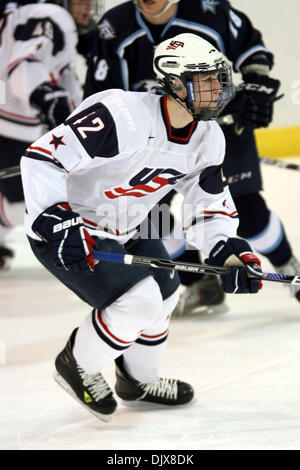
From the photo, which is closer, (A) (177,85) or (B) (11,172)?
(A) (177,85)

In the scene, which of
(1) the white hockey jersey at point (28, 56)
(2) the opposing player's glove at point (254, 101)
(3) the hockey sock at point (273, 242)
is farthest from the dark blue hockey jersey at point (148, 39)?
(1) the white hockey jersey at point (28, 56)

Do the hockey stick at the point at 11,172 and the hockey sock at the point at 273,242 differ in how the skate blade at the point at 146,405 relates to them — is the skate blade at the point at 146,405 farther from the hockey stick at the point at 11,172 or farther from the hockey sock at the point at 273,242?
the hockey stick at the point at 11,172

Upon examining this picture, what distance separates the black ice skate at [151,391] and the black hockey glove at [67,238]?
0.43 m

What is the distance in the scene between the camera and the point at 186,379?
96.5 inches

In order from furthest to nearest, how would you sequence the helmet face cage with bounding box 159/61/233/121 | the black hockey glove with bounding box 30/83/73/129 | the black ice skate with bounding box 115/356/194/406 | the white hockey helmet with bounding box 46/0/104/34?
the white hockey helmet with bounding box 46/0/104/34
the black hockey glove with bounding box 30/83/73/129
the black ice skate with bounding box 115/356/194/406
the helmet face cage with bounding box 159/61/233/121

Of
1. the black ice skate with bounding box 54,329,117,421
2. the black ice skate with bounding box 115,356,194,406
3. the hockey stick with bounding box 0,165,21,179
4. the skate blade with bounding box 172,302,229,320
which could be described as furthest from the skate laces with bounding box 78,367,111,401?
the hockey stick with bounding box 0,165,21,179

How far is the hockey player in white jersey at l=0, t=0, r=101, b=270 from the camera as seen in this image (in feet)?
12.0

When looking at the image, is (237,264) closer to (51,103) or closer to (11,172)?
(11,172)

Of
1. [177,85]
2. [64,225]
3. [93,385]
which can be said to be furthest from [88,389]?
[177,85]

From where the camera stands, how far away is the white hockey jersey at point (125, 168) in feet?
6.39

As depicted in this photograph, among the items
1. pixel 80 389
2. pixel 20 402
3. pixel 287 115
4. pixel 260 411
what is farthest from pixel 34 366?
pixel 287 115

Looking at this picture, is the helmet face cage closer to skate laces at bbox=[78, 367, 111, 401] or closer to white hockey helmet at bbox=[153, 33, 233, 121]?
white hockey helmet at bbox=[153, 33, 233, 121]

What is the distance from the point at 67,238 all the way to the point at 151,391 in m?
0.56

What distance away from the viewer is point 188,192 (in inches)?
86.4
